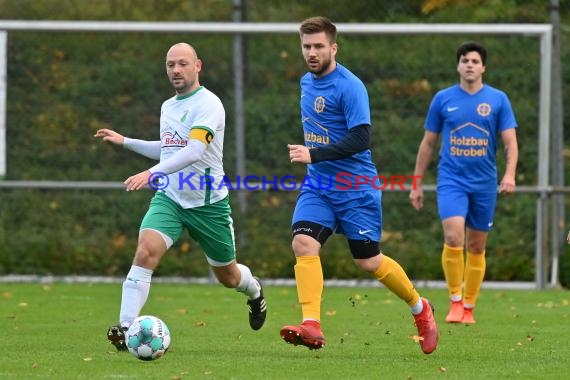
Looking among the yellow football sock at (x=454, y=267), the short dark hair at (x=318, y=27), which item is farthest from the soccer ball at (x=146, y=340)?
the yellow football sock at (x=454, y=267)

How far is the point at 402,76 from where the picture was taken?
15.0 m

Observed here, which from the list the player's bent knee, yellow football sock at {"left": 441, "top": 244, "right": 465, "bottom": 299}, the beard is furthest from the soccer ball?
yellow football sock at {"left": 441, "top": 244, "right": 465, "bottom": 299}

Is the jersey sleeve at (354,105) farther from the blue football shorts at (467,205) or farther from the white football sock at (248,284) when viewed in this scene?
the blue football shorts at (467,205)

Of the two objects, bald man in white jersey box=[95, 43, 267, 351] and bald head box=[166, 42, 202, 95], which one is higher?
bald head box=[166, 42, 202, 95]

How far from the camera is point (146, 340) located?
7.25 meters

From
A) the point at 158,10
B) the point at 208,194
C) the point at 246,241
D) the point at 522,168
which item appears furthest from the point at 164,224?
the point at 158,10

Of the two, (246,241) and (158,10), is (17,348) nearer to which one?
(246,241)

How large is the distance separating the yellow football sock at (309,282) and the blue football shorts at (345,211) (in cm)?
27

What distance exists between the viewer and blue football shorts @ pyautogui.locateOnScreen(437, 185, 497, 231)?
10.3 meters

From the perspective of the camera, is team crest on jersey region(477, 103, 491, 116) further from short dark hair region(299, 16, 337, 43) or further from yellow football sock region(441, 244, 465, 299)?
short dark hair region(299, 16, 337, 43)

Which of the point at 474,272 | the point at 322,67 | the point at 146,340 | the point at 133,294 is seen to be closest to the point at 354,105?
the point at 322,67

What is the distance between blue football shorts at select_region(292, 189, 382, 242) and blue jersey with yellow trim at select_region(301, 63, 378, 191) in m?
0.06

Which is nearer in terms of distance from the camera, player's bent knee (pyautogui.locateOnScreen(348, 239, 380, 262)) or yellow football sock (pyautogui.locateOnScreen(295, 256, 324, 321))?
yellow football sock (pyautogui.locateOnScreen(295, 256, 324, 321))

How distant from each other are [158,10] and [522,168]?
17.7 ft
